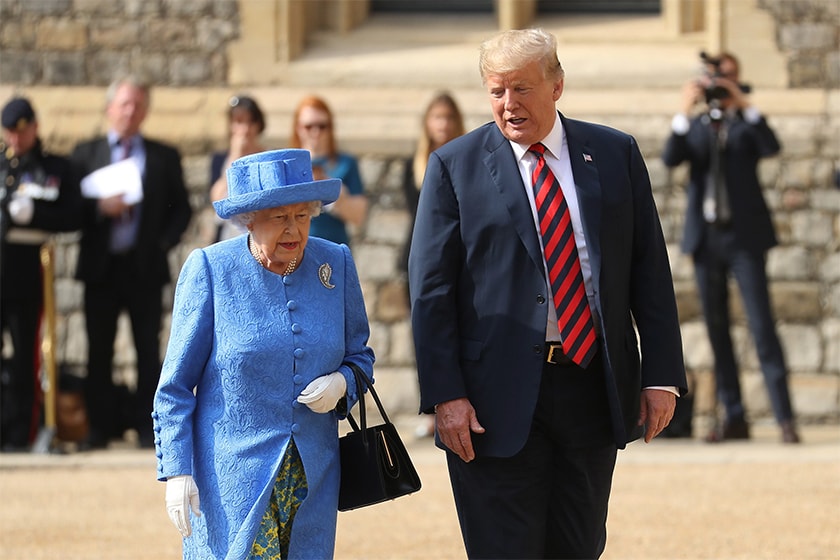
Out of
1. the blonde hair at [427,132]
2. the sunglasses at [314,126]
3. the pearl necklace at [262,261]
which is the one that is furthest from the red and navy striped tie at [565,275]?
the blonde hair at [427,132]

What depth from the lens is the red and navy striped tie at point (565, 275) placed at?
392 cm

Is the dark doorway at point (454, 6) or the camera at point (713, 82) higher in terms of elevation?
the dark doorway at point (454, 6)

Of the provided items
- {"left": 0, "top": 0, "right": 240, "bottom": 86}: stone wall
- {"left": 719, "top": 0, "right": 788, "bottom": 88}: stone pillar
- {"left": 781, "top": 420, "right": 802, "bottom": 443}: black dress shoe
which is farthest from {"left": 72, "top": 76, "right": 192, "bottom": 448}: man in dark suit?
{"left": 719, "top": 0, "right": 788, "bottom": 88}: stone pillar

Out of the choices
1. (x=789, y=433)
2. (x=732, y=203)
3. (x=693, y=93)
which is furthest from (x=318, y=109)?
(x=789, y=433)

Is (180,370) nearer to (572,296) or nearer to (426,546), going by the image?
(572,296)

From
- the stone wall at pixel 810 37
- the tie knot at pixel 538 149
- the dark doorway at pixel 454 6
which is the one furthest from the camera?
the dark doorway at pixel 454 6

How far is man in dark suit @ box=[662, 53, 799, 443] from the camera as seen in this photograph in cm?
867

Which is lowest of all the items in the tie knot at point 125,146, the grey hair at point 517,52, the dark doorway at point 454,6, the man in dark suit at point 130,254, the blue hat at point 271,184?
the man in dark suit at point 130,254

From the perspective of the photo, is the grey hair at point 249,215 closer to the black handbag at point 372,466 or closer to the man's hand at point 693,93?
the black handbag at point 372,466

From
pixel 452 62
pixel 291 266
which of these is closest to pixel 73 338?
pixel 452 62

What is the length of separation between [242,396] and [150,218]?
5009mm

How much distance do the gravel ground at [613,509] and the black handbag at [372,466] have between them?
1961mm

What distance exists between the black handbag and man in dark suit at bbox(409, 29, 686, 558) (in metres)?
0.12

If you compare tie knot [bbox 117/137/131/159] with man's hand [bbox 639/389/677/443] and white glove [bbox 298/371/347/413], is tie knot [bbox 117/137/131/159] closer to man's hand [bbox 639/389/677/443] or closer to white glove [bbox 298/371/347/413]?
white glove [bbox 298/371/347/413]
